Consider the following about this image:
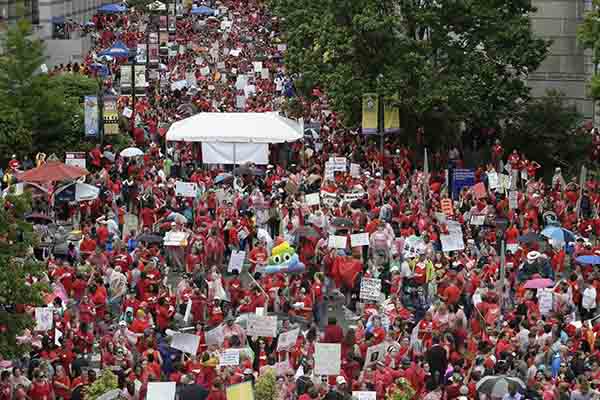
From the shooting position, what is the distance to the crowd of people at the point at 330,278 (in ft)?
77.3

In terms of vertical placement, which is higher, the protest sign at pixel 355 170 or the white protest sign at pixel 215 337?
the protest sign at pixel 355 170

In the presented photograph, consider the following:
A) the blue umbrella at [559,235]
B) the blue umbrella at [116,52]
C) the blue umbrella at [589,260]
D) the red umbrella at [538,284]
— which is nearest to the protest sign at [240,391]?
the red umbrella at [538,284]

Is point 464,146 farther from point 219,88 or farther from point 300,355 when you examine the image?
Answer: point 300,355

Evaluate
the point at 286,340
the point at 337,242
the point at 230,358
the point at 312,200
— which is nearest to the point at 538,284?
the point at 337,242

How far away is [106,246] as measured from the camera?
1297 inches

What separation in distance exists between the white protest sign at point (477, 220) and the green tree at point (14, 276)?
13.1m

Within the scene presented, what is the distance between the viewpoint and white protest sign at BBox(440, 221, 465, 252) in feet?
103

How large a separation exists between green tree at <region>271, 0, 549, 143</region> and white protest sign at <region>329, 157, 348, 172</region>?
423 centimetres

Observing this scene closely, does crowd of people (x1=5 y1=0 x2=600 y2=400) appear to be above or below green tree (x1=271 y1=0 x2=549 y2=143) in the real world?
below

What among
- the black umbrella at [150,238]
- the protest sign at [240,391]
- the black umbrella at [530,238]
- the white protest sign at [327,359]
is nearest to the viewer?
the protest sign at [240,391]

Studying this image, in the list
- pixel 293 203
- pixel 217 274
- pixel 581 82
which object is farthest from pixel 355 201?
pixel 581 82

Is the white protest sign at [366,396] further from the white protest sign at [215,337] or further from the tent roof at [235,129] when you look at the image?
the tent roof at [235,129]

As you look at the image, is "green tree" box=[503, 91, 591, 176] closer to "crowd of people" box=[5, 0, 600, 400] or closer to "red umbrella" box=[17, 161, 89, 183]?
"crowd of people" box=[5, 0, 600, 400]

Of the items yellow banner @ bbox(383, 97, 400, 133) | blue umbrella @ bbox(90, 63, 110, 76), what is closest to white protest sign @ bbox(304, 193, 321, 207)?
yellow banner @ bbox(383, 97, 400, 133)
